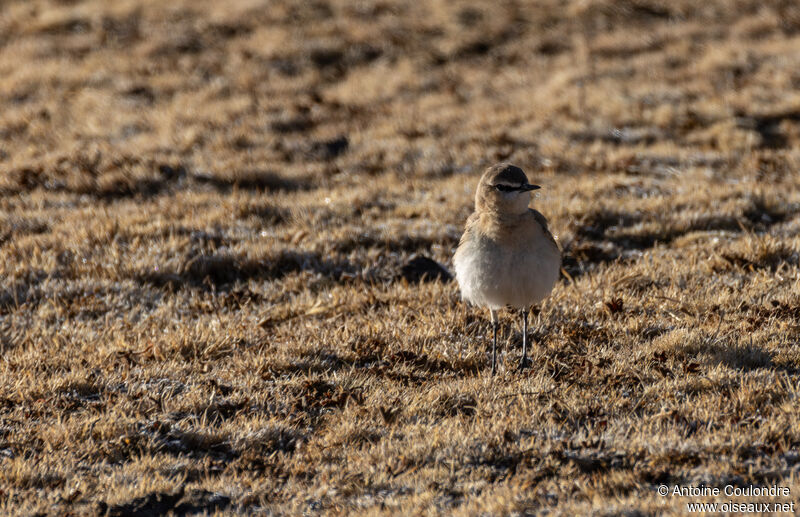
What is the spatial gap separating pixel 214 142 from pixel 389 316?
27.1 feet

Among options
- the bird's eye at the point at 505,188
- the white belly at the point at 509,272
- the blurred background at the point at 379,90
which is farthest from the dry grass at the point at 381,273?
the bird's eye at the point at 505,188

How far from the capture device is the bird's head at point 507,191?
25.4 feet

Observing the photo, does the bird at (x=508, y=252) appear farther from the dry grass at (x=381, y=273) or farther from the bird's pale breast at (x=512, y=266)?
the dry grass at (x=381, y=273)

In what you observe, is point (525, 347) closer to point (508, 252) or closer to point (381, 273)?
point (508, 252)

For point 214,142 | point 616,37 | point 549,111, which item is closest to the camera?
point 214,142

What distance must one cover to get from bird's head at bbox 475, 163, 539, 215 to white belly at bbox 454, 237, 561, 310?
1.01 feet

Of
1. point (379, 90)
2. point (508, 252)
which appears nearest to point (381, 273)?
point (508, 252)

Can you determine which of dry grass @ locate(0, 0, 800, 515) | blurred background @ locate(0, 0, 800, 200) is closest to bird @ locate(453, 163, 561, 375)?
dry grass @ locate(0, 0, 800, 515)

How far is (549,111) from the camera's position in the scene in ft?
59.3

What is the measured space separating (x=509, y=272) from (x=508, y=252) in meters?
0.18

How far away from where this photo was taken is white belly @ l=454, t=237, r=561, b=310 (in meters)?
7.63

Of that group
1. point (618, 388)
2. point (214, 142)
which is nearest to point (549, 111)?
point (214, 142)

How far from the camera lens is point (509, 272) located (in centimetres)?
762

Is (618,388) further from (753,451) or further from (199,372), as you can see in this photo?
(199,372)
